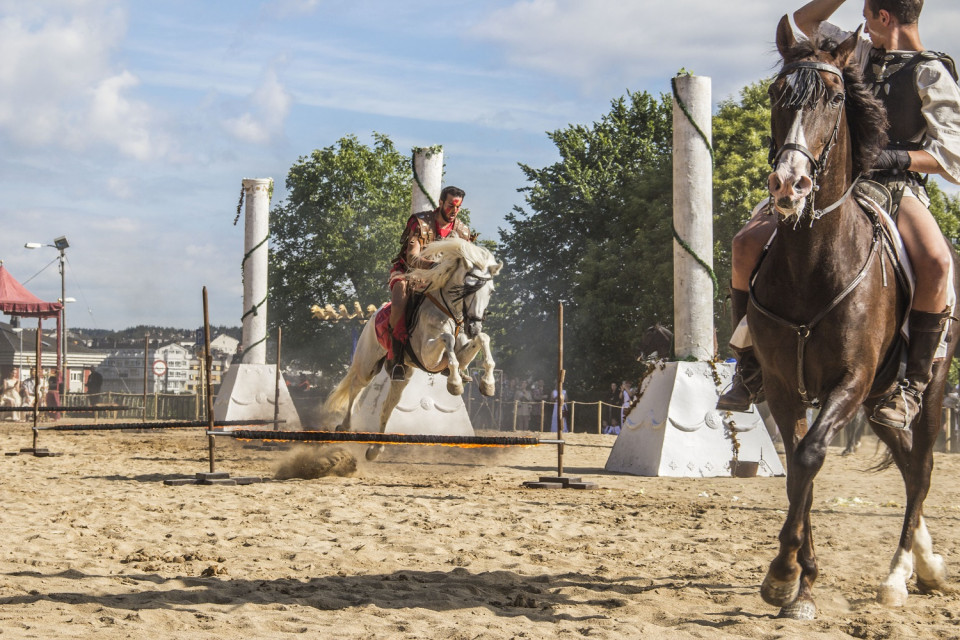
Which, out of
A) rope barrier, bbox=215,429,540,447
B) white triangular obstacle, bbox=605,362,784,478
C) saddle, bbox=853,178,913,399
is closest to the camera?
saddle, bbox=853,178,913,399

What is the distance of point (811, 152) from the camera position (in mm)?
4715

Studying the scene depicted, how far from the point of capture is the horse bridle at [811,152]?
4.60m

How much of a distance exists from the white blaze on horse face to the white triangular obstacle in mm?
9215

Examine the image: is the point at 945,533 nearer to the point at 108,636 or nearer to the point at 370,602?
the point at 370,602

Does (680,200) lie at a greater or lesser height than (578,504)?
greater

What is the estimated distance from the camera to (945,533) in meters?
8.40

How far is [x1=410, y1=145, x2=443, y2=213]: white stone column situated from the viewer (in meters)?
18.2

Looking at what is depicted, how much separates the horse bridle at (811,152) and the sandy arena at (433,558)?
6.73 feet

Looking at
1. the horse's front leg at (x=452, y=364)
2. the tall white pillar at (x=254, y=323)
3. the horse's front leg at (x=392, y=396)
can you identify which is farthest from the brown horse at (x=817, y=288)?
the tall white pillar at (x=254, y=323)

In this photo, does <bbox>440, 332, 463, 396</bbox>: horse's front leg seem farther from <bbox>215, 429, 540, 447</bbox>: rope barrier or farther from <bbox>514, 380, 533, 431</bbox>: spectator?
<bbox>514, 380, 533, 431</bbox>: spectator

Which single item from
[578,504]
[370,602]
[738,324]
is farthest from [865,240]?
[578,504]

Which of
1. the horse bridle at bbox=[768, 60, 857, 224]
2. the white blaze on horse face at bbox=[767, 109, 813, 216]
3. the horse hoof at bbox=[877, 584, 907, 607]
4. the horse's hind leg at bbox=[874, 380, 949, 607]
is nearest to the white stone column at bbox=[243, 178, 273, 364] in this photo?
the horse's hind leg at bbox=[874, 380, 949, 607]

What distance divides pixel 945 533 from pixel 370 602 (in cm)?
529

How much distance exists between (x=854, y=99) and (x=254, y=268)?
60.1ft
